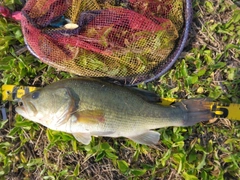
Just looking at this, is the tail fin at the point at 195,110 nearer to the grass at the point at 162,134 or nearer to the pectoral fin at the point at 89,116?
the grass at the point at 162,134

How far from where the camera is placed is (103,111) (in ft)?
9.94

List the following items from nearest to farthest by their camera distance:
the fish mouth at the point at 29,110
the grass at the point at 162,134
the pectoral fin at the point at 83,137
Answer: the fish mouth at the point at 29,110 → the pectoral fin at the point at 83,137 → the grass at the point at 162,134

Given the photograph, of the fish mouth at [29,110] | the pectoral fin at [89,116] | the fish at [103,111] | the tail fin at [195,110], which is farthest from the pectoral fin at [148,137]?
the fish mouth at [29,110]

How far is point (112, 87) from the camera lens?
10.3 ft

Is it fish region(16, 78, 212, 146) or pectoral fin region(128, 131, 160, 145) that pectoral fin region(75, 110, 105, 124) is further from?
pectoral fin region(128, 131, 160, 145)

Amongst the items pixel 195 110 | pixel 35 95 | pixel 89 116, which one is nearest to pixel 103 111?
pixel 89 116

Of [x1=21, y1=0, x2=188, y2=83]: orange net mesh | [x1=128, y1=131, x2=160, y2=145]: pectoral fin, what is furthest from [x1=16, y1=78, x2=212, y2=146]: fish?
[x1=21, y1=0, x2=188, y2=83]: orange net mesh

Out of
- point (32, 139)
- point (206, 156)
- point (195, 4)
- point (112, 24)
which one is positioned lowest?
point (32, 139)

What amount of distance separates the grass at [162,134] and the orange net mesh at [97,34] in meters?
0.32

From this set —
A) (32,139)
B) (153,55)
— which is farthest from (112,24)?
(32,139)

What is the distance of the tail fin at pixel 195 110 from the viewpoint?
3.15m

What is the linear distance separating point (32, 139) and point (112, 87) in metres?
1.11

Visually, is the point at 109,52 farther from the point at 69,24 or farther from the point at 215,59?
the point at 215,59

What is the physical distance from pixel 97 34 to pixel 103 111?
77 cm
